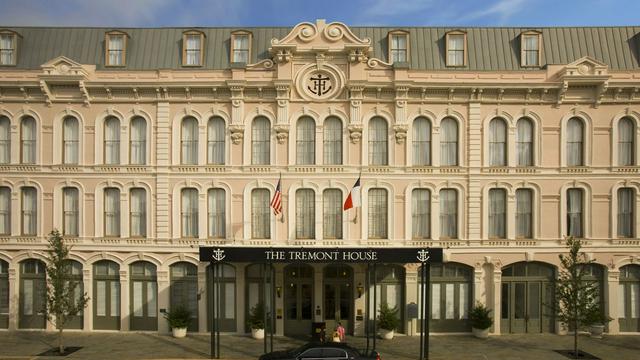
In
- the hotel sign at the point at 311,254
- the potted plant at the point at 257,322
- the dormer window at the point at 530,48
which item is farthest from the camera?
the dormer window at the point at 530,48

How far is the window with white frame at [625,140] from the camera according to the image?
2321 cm

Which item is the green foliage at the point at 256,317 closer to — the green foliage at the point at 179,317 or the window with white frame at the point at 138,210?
the green foliage at the point at 179,317

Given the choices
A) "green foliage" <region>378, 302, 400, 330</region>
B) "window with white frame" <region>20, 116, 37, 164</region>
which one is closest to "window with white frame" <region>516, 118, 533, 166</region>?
"green foliage" <region>378, 302, 400, 330</region>

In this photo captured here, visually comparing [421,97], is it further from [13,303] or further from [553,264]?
[13,303]

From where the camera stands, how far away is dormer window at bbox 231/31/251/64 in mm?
24125

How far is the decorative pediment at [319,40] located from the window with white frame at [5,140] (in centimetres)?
1407

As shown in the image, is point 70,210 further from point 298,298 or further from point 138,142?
point 298,298

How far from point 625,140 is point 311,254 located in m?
16.8

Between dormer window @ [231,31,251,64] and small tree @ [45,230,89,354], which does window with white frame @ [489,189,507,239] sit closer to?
dormer window @ [231,31,251,64]

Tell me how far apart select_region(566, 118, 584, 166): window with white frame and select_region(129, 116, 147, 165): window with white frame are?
21351mm

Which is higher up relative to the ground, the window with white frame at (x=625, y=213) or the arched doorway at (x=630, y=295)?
the window with white frame at (x=625, y=213)

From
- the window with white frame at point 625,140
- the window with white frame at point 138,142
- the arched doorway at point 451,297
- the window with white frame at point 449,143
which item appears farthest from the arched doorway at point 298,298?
the window with white frame at point 625,140

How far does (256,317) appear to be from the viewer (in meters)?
22.5

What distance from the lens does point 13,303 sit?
76.8 ft
